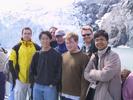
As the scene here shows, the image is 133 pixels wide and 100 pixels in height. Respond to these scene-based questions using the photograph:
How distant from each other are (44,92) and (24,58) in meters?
0.62

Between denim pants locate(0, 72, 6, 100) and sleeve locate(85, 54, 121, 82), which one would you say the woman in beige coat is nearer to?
sleeve locate(85, 54, 121, 82)

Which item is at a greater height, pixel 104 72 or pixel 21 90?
pixel 104 72

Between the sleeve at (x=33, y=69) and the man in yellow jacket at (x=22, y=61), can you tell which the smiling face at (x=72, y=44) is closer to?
the sleeve at (x=33, y=69)

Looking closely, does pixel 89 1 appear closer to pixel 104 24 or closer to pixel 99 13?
pixel 99 13

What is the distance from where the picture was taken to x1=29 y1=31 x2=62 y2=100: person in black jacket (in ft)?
14.5

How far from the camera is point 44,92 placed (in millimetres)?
4465

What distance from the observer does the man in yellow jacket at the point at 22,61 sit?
4.87m

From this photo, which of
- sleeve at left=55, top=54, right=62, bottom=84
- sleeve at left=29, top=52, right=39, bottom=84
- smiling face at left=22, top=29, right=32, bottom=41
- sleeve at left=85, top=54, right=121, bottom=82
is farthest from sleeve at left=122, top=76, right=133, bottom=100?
smiling face at left=22, top=29, right=32, bottom=41

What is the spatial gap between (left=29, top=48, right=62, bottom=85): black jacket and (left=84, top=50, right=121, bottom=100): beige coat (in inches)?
26.4

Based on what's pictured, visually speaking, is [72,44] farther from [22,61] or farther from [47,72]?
[22,61]

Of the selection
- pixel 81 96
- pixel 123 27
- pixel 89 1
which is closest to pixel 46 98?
pixel 81 96

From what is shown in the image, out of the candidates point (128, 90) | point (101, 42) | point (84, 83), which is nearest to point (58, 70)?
point (84, 83)

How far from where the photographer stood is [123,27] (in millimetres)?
68938

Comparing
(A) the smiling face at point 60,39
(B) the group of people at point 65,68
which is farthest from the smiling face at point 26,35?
(A) the smiling face at point 60,39
